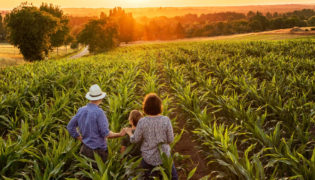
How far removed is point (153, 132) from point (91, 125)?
3.13 ft

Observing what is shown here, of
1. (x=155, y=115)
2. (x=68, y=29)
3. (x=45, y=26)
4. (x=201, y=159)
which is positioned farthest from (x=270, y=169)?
(x=68, y=29)

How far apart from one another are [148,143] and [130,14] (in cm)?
10725

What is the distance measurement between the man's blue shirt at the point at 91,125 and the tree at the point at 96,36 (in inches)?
1833

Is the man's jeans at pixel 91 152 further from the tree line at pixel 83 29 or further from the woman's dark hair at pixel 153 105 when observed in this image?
the tree line at pixel 83 29

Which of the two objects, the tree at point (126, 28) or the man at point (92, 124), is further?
the tree at point (126, 28)

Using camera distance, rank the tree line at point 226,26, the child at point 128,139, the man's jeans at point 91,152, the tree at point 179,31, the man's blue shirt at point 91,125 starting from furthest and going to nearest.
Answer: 1. the tree at point 179,31
2. the tree line at point 226,26
3. the child at point 128,139
4. the man's jeans at point 91,152
5. the man's blue shirt at point 91,125

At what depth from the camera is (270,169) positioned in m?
4.45

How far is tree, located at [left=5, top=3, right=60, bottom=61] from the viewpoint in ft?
106

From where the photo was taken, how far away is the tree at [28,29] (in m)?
32.4

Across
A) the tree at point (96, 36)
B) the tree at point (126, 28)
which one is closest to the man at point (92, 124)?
the tree at point (96, 36)

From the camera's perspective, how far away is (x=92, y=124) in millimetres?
3680

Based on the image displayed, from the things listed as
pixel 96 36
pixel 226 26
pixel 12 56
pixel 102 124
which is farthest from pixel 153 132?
pixel 226 26

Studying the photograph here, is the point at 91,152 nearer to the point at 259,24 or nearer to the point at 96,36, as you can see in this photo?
the point at 96,36

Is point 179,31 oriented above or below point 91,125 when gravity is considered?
above
